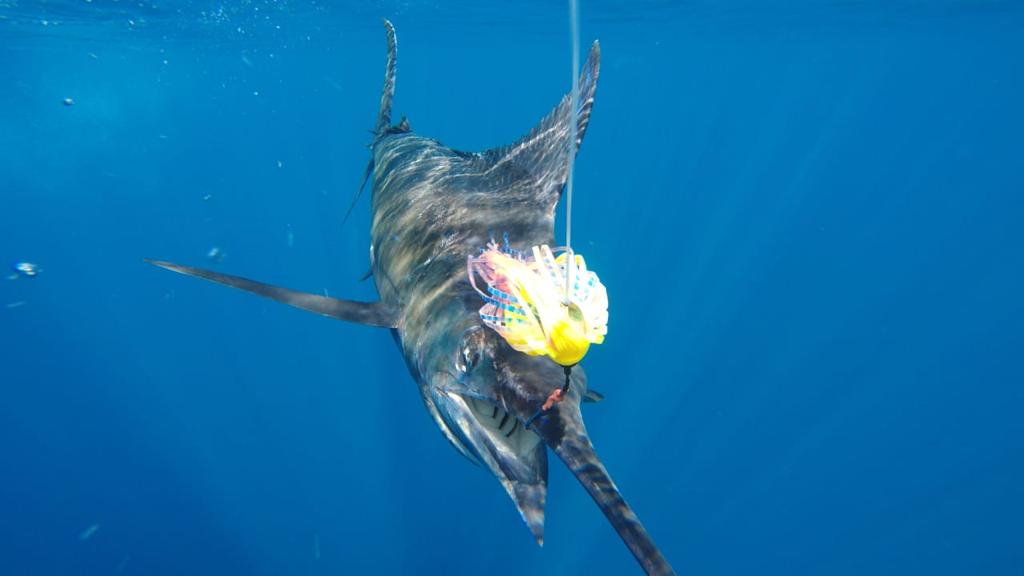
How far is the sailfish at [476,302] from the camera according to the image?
249 centimetres

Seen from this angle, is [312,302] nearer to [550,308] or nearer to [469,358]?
[469,358]

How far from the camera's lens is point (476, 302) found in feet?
11.1

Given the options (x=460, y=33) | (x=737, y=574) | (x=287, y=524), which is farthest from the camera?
(x=460, y=33)

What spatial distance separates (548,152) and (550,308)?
2688mm

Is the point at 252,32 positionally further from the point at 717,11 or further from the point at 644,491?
the point at 644,491

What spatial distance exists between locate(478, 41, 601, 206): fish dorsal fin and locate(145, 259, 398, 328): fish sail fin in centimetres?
137

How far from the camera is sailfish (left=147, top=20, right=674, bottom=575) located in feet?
8.16

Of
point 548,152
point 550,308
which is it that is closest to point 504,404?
point 550,308

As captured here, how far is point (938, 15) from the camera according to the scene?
24891 millimetres

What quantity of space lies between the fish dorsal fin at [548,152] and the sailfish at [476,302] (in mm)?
11

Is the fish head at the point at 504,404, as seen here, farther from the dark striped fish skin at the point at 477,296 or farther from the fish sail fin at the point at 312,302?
the fish sail fin at the point at 312,302

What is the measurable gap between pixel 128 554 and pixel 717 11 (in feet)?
84.3

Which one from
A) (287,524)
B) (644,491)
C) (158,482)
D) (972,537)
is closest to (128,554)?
(158,482)

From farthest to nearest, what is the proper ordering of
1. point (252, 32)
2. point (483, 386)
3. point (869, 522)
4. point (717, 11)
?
point (252, 32) → point (717, 11) → point (869, 522) → point (483, 386)
